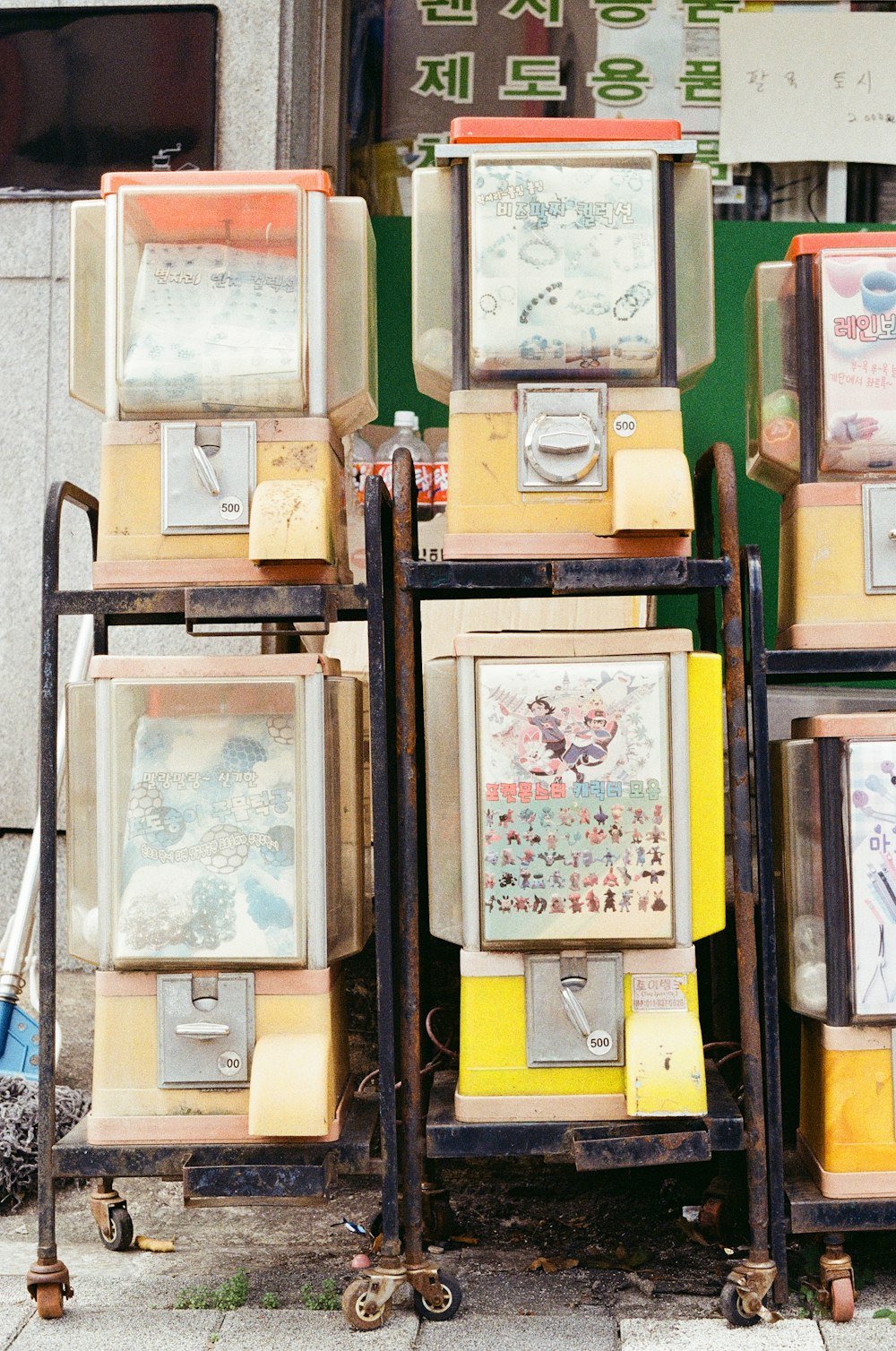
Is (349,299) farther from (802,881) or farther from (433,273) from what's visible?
(802,881)

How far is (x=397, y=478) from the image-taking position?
2564mm

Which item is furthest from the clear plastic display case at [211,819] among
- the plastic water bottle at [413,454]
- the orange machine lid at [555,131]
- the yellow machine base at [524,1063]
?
the plastic water bottle at [413,454]

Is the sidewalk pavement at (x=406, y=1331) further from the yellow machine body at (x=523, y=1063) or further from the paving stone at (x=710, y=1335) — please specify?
the yellow machine body at (x=523, y=1063)

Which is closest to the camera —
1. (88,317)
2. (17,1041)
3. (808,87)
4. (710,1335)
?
(710,1335)

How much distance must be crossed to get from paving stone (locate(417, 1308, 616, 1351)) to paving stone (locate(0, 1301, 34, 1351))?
2.49 feet

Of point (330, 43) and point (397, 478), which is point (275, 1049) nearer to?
point (397, 478)

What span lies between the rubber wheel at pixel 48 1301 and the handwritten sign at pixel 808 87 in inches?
159

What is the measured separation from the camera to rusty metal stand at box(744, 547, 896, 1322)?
95.6 inches

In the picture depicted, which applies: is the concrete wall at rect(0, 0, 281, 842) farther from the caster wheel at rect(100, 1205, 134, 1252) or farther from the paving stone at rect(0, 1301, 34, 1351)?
the paving stone at rect(0, 1301, 34, 1351)

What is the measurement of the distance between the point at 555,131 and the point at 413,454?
1.52 m

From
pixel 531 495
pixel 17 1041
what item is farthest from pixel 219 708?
pixel 17 1041

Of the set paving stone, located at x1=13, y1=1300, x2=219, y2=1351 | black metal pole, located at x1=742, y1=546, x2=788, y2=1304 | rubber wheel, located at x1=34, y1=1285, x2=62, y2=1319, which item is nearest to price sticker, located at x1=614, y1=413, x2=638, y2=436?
black metal pole, located at x1=742, y1=546, x2=788, y2=1304

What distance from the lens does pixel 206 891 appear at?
97.1 inches

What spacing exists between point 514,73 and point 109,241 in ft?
8.20
